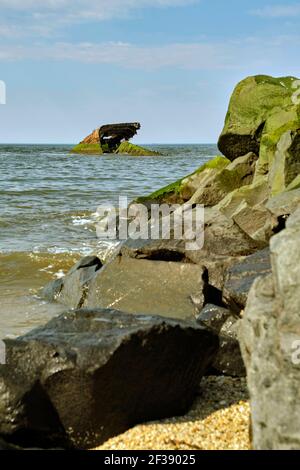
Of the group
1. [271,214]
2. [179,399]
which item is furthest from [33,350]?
[271,214]

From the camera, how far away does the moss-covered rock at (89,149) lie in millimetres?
63406

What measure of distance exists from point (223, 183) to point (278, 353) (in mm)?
9909

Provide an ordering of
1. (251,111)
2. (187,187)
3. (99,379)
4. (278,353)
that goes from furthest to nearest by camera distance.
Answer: (187,187), (251,111), (99,379), (278,353)

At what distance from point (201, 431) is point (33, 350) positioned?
1212mm

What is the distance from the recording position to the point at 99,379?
4.13 meters

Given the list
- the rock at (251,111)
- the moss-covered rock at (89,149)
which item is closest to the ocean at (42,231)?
the rock at (251,111)

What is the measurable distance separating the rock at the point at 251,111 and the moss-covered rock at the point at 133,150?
144ft

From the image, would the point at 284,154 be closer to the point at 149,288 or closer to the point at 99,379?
the point at 149,288

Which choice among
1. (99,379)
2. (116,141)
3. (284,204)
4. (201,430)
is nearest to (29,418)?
(99,379)

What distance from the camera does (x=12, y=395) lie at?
4.23 m

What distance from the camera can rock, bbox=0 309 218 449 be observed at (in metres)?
4.16

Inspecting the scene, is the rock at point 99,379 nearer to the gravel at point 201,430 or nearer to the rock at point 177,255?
the gravel at point 201,430

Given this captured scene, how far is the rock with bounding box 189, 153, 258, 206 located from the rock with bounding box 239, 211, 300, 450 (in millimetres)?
9576

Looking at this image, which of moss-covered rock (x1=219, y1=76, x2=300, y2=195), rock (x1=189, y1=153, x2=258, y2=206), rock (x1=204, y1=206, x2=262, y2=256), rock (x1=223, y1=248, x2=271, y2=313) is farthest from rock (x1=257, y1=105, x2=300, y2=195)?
rock (x1=223, y1=248, x2=271, y2=313)
